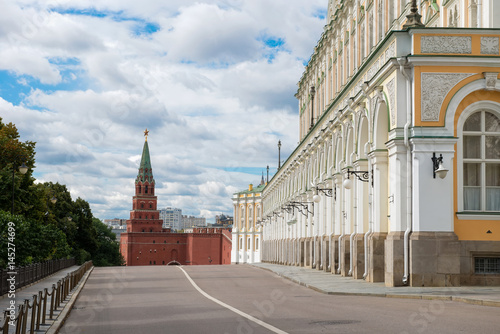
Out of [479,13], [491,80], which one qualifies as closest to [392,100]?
[491,80]

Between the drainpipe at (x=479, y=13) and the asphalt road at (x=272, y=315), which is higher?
the drainpipe at (x=479, y=13)

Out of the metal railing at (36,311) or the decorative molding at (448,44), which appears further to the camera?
the decorative molding at (448,44)

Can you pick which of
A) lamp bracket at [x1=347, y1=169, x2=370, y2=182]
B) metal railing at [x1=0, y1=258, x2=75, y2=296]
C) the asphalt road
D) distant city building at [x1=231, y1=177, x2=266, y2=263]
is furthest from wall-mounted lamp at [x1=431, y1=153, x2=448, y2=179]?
distant city building at [x1=231, y1=177, x2=266, y2=263]

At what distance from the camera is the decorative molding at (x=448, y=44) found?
72.0 feet

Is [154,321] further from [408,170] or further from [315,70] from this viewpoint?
[315,70]

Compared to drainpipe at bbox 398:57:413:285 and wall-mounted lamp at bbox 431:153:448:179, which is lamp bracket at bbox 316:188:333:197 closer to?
drainpipe at bbox 398:57:413:285

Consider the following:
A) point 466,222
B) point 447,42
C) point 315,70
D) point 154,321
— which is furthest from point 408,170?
point 315,70

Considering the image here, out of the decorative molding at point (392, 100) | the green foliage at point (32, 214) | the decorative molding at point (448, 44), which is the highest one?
the decorative molding at point (448, 44)

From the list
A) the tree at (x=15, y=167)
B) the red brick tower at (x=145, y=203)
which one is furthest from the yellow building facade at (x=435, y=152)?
the red brick tower at (x=145, y=203)

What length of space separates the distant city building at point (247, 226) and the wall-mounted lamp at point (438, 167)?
80935 mm

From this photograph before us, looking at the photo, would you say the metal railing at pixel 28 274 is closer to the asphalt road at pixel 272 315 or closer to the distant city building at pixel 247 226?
the asphalt road at pixel 272 315

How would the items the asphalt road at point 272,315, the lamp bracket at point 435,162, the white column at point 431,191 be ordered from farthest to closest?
the white column at point 431,191 < the lamp bracket at point 435,162 < the asphalt road at point 272,315

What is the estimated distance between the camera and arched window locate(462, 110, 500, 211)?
22344 mm

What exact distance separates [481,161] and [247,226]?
88.6 metres
